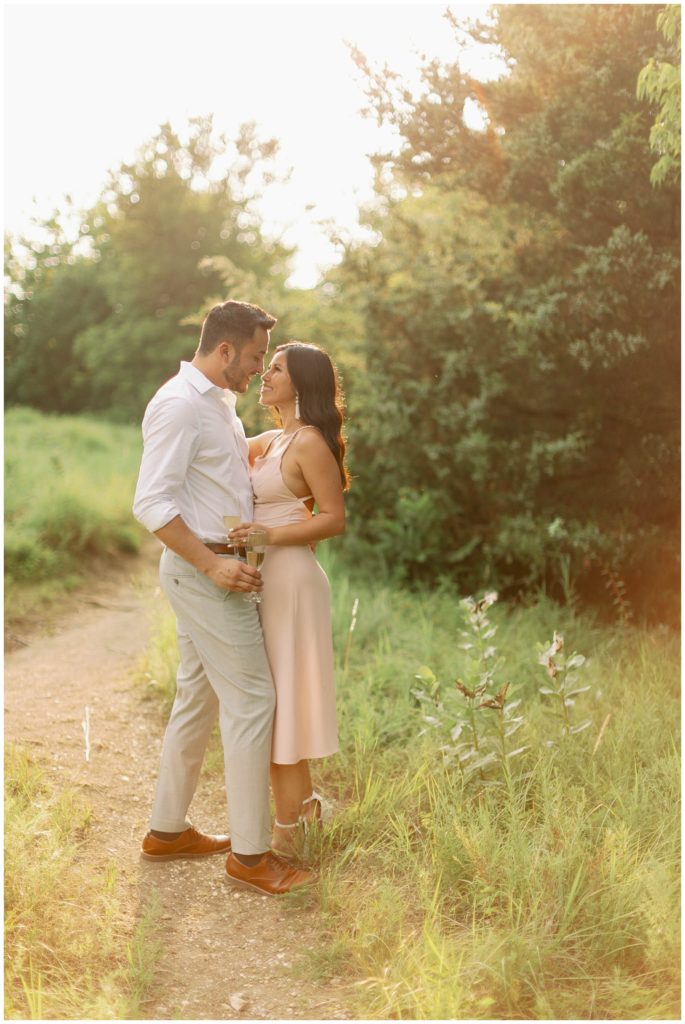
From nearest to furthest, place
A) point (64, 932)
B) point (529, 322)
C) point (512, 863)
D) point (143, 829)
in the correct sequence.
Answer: point (64, 932) < point (512, 863) < point (143, 829) < point (529, 322)

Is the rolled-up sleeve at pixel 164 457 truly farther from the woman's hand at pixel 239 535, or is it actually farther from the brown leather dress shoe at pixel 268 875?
the brown leather dress shoe at pixel 268 875

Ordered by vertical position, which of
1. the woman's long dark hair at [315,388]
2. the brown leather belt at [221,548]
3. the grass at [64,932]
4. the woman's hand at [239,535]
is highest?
the woman's long dark hair at [315,388]

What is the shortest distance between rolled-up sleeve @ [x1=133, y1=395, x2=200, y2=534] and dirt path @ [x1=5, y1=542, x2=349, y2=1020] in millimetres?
1611

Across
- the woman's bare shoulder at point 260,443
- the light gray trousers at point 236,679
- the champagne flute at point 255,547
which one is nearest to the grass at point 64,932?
the light gray trousers at point 236,679

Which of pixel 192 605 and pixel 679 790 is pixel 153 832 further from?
pixel 679 790

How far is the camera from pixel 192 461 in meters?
3.88

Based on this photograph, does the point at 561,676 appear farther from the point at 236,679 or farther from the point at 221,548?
the point at 221,548

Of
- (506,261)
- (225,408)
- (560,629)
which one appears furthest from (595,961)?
(506,261)

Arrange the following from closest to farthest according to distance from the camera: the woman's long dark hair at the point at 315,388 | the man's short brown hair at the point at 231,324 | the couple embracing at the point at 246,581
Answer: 1. the couple embracing at the point at 246,581
2. the man's short brown hair at the point at 231,324
3. the woman's long dark hair at the point at 315,388

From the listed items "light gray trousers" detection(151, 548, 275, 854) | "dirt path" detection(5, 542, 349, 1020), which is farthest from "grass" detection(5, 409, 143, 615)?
"light gray trousers" detection(151, 548, 275, 854)

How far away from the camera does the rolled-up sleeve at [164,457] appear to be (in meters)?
3.68

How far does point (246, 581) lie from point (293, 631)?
0.45 meters

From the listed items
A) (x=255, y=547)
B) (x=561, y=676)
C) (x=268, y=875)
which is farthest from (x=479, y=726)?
(x=255, y=547)

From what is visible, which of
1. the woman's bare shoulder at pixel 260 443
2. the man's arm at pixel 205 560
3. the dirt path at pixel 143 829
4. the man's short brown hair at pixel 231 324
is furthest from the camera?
the woman's bare shoulder at pixel 260 443
